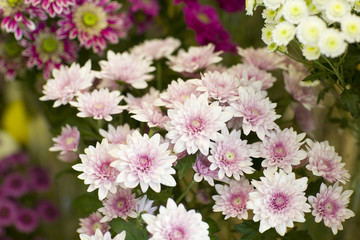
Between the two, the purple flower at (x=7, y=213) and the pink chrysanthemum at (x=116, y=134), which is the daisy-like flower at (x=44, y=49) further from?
the purple flower at (x=7, y=213)

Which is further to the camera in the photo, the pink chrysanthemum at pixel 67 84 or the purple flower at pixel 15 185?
the purple flower at pixel 15 185

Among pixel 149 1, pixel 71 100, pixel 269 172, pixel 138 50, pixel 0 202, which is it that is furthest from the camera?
pixel 0 202

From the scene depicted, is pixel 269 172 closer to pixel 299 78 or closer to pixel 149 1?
pixel 299 78

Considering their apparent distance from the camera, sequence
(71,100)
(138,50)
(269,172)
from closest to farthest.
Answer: (269,172), (71,100), (138,50)

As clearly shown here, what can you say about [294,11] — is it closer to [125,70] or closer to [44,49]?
[125,70]

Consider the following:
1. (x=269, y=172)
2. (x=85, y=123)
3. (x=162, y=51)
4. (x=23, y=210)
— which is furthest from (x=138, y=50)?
(x=23, y=210)

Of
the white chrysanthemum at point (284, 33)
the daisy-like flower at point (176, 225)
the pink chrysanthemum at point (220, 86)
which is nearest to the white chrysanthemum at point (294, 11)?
the white chrysanthemum at point (284, 33)

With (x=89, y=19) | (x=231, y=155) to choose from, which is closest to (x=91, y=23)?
(x=89, y=19)

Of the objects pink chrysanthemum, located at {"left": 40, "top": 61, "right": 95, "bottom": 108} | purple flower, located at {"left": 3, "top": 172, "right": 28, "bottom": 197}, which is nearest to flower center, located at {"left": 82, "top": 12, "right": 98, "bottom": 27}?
pink chrysanthemum, located at {"left": 40, "top": 61, "right": 95, "bottom": 108}
